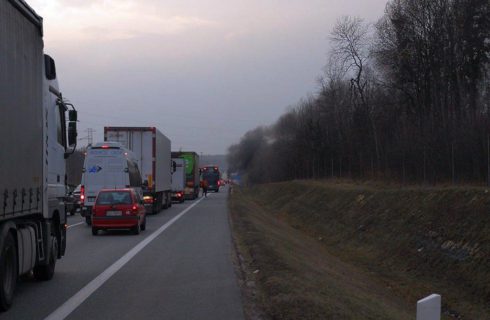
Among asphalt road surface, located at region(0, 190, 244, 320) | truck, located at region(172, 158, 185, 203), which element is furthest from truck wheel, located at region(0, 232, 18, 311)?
truck, located at region(172, 158, 185, 203)

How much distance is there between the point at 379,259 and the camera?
2373cm

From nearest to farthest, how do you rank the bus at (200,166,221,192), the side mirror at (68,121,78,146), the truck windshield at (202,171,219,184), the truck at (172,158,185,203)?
1. the side mirror at (68,121,78,146)
2. the truck at (172,158,185,203)
3. the truck windshield at (202,171,219,184)
4. the bus at (200,166,221,192)

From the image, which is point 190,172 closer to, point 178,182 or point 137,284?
point 178,182

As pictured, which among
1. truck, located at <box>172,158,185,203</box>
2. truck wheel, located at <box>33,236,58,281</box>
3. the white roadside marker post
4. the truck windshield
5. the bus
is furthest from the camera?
the bus

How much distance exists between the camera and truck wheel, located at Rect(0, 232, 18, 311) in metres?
9.21

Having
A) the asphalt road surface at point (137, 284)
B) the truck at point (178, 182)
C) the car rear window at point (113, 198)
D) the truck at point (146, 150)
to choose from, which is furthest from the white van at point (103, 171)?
the truck at point (178, 182)

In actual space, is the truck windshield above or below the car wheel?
above

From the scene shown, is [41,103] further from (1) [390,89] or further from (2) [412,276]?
(1) [390,89]

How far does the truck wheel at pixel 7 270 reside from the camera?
9.21 meters

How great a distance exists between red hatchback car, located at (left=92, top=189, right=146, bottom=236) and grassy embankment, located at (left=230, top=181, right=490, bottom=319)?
3.55 metres

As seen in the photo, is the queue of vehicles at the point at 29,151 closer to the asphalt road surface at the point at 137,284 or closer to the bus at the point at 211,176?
the asphalt road surface at the point at 137,284

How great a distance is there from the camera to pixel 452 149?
107 ft

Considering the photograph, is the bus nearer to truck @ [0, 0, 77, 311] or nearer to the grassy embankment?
the grassy embankment

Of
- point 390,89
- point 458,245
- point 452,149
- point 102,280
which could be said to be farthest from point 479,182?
point 390,89
